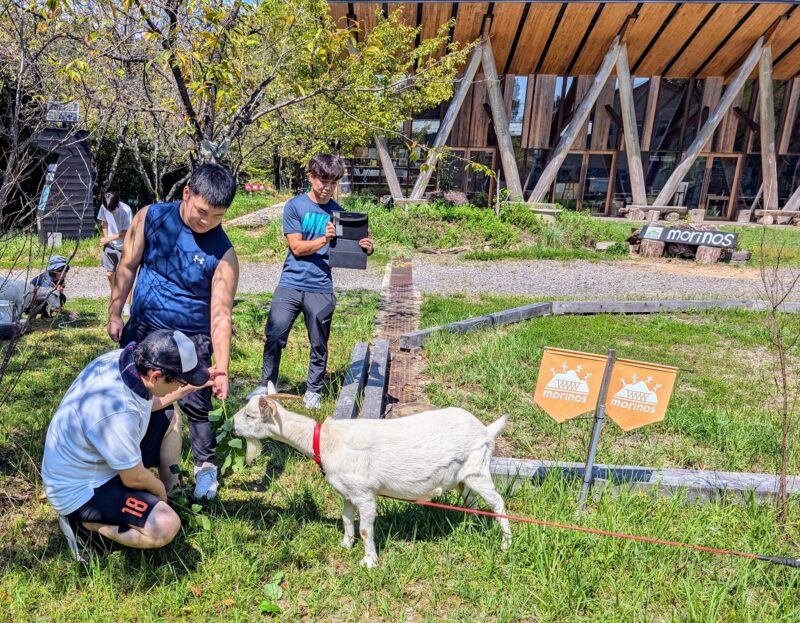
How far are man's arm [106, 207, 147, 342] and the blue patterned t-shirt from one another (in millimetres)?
1305

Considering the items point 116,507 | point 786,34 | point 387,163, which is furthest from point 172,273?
point 786,34

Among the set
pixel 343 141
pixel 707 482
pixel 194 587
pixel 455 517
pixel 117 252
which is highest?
pixel 343 141

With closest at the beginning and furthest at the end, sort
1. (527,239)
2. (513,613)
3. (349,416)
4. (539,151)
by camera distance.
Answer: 1. (513,613)
2. (349,416)
3. (527,239)
4. (539,151)

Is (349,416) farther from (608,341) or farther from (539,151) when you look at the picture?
(539,151)

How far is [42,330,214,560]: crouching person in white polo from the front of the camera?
2293 mm

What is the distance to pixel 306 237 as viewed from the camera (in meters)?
4.27

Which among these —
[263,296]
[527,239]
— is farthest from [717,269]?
[263,296]

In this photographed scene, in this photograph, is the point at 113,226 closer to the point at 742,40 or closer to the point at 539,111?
the point at 539,111

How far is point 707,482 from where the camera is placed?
3.19m

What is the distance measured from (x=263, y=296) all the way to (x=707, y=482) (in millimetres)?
6994

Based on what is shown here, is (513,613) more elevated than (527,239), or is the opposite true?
(527,239)

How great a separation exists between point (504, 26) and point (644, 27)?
506cm

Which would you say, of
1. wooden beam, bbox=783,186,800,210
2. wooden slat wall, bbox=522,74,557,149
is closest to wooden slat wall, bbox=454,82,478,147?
wooden slat wall, bbox=522,74,557,149

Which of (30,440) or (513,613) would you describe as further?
(30,440)
